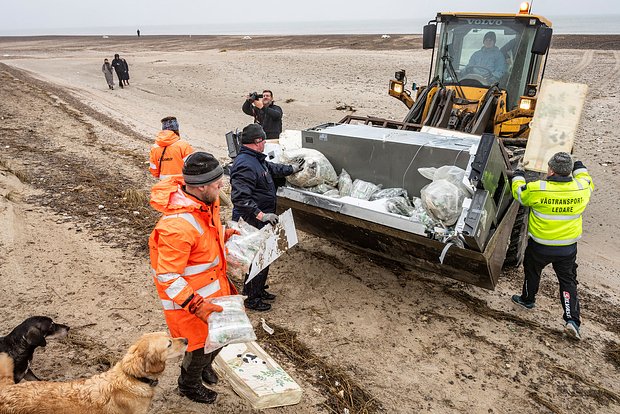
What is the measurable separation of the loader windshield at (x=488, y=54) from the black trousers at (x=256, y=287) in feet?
13.9

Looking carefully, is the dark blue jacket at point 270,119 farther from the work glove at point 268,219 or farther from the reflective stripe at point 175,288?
the reflective stripe at point 175,288

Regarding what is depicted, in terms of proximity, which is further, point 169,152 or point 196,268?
point 169,152

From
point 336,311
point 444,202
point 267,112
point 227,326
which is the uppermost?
point 267,112

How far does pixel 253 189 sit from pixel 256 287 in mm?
880

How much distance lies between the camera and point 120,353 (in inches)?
136

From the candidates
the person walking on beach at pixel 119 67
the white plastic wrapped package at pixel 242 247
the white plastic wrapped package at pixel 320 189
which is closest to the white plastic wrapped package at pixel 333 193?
the white plastic wrapped package at pixel 320 189

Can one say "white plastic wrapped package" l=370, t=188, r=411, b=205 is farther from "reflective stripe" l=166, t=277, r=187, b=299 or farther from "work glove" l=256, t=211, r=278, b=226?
"reflective stripe" l=166, t=277, r=187, b=299

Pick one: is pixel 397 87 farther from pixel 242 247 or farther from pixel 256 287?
pixel 242 247

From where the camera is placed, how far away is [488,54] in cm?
632

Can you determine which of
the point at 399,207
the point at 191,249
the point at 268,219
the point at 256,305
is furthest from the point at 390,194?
the point at 191,249

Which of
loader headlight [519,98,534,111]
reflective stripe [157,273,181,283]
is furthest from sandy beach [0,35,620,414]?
loader headlight [519,98,534,111]

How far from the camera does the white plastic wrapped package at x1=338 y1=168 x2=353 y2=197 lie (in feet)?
15.3

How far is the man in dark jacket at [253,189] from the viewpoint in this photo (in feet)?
12.5

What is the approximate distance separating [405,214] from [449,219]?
0.53 metres
